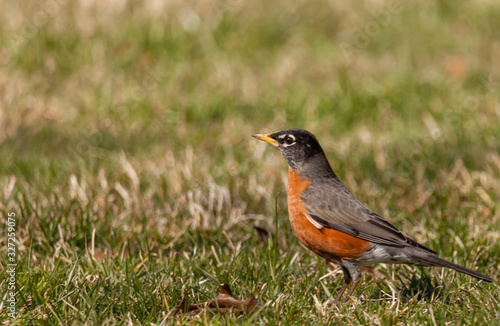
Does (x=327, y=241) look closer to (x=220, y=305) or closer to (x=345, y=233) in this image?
(x=345, y=233)

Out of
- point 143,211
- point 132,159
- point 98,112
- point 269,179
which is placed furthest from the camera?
point 98,112

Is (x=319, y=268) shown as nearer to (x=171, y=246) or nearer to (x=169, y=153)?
(x=171, y=246)

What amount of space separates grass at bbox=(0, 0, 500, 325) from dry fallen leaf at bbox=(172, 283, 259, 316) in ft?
0.29

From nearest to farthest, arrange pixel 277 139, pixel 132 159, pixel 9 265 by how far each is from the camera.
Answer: pixel 9 265
pixel 277 139
pixel 132 159

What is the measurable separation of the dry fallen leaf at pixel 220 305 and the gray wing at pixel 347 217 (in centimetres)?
84

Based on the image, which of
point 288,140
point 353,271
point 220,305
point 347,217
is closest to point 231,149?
point 288,140

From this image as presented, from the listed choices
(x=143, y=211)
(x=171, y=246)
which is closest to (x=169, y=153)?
(x=143, y=211)

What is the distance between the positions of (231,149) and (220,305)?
12.0ft

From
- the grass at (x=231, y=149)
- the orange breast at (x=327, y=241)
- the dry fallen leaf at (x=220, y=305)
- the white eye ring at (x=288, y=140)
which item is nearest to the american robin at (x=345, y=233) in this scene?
the orange breast at (x=327, y=241)

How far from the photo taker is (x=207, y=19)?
376 inches

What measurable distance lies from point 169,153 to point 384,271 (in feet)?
9.70

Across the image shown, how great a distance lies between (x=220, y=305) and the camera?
3.68 meters

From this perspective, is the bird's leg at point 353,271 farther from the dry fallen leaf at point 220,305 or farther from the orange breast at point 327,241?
the dry fallen leaf at point 220,305

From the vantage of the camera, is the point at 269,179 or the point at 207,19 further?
the point at 207,19
